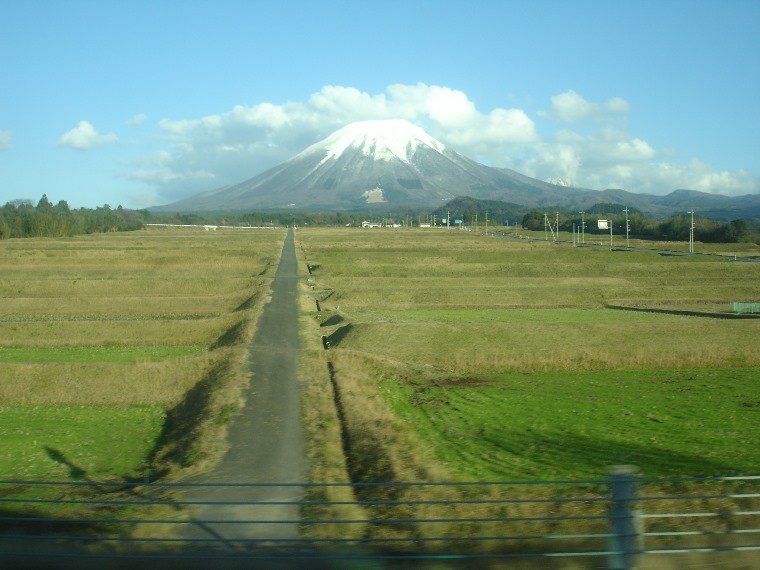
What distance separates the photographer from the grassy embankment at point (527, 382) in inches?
443

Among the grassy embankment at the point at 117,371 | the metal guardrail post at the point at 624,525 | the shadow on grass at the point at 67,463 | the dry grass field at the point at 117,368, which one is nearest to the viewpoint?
the metal guardrail post at the point at 624,525

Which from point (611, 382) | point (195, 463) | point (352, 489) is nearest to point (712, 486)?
point (352, 489)

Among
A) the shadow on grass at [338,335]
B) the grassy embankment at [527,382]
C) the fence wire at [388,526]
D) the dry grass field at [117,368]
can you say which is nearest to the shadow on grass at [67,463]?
the dry grass field at [117,368]

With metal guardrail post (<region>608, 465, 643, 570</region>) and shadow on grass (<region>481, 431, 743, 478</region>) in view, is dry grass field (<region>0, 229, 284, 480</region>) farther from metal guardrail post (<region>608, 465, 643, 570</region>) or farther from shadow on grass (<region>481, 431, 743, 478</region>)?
metal guardrail post (<region>608, 465, 643, 570</region>)

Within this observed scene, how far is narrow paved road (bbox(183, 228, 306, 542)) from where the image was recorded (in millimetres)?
6324

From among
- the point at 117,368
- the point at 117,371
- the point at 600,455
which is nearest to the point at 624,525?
the point at 600,455

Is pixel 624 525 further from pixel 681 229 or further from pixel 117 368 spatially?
pixel 681 229

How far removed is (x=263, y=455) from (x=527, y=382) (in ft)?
29.9

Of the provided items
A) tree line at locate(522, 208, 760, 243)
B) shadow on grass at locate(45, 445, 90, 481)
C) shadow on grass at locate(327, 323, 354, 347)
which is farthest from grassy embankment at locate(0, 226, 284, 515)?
tree line at locate(522, 208, 760, 243)

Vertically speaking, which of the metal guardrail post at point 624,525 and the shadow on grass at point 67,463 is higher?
the metal guardrail post at point 624,525

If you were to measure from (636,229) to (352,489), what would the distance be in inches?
4585

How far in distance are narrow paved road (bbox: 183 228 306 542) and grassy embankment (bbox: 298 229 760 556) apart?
0.57 metres

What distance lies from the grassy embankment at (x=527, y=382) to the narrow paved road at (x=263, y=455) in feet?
1.86

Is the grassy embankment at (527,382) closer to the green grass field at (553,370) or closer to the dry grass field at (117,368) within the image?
the green grass field at (553,370)
